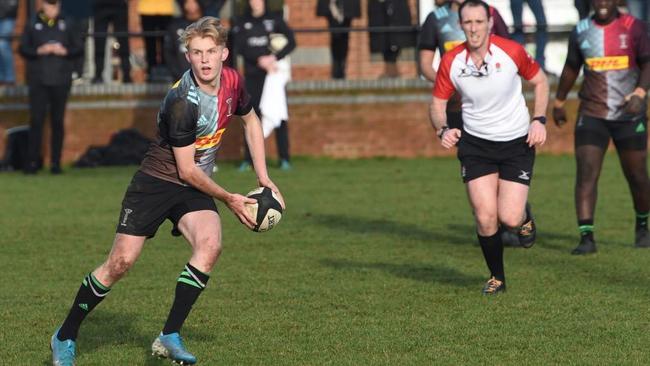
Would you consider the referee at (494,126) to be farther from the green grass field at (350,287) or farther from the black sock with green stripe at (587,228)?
the black sock with green stripe at (587,228)

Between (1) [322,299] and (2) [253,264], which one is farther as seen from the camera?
(2) [253,264]

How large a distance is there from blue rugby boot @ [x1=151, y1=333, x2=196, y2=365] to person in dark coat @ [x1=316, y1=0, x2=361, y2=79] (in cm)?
1430

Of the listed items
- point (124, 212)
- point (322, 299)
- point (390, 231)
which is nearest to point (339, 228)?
point (390, 231)

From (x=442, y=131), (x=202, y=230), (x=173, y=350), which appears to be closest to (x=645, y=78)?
(x=442, y=131)

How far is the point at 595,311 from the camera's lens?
877cm

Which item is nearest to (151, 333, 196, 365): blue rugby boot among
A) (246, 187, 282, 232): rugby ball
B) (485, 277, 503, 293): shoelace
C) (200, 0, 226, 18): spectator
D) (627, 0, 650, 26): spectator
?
(246, 187, 282, 232): rugby ball

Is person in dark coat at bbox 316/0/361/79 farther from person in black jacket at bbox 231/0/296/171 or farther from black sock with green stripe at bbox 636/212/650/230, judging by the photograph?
black sock with green stripe at bbox 636/212/650/230

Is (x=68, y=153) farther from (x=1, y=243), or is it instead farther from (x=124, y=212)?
(x=124, y=212)

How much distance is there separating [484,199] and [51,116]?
10.5 metres

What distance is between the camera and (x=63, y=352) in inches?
283

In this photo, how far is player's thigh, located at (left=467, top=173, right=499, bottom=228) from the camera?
31.4 feet

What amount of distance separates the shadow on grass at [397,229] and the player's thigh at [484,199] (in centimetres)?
271

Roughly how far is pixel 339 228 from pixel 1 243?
10.2 feet

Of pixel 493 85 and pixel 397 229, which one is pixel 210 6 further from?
pixel 493 85
